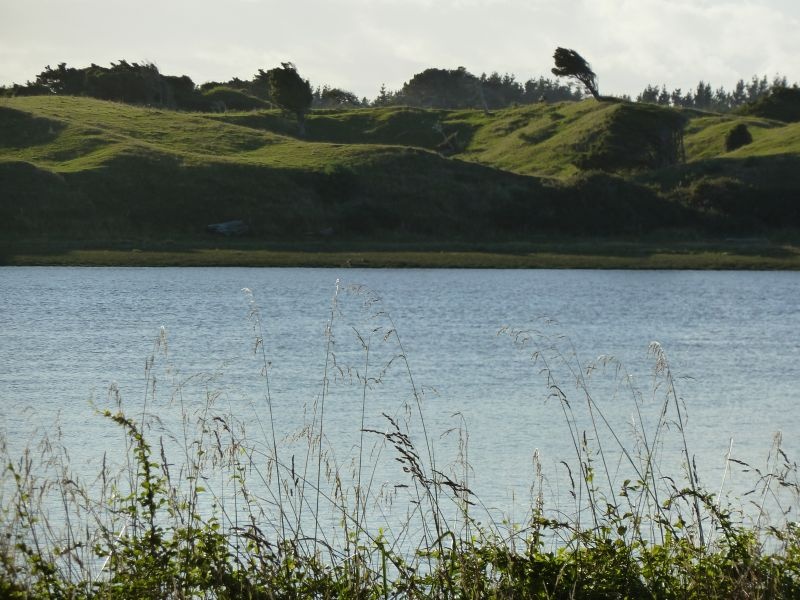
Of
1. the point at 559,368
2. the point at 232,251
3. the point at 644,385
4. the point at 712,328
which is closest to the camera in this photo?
the point at 644,385

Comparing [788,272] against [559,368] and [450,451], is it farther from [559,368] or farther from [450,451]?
[450,451]

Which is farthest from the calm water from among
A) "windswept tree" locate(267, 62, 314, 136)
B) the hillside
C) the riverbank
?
"windswept tree" locate(267, 62, 314, 136)

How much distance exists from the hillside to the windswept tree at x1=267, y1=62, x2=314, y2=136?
29.7 ft

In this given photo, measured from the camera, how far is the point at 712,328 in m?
38.4

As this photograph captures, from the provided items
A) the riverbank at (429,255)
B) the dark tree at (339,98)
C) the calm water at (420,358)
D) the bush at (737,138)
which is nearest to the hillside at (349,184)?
the bush at (737,138)

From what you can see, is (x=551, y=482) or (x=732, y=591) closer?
(x=732, y=591)

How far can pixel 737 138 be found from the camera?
108875 millimetres

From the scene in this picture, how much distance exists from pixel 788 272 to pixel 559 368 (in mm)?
43870

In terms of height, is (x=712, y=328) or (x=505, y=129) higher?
(x=505, y=129)

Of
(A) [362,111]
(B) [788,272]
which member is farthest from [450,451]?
(A) [362,111]

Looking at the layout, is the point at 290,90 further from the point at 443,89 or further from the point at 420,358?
the point at 420,358

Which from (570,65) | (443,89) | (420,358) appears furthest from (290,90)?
(420,358)

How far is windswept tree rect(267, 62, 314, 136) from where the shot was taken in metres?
115

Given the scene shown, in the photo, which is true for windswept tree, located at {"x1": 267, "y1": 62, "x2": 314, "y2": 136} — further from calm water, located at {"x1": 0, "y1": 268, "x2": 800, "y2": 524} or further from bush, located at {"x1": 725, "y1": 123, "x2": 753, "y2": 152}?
calm water, located at {"x1": 0, "y1": 268, "x2": 800, "y2": 524}
